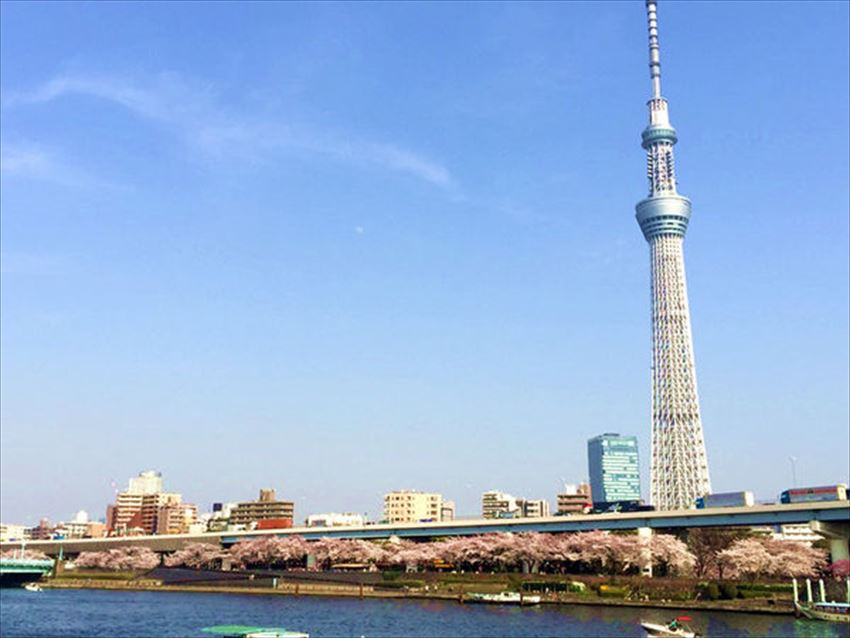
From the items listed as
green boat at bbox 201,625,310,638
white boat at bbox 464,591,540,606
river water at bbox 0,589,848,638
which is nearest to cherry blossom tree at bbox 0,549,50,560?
river water at bbox 0,589,848,638

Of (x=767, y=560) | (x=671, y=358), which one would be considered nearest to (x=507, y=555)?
(x=767, y=560)

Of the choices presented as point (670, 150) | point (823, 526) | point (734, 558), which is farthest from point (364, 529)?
point (670, 150)

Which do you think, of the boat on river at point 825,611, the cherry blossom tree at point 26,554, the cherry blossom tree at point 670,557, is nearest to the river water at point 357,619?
the boat on river at point 825,611

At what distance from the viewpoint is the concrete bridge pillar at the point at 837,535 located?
304ft

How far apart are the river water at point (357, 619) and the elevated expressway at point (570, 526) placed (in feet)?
Result: 80.1

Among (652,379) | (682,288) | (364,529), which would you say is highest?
(682,288)

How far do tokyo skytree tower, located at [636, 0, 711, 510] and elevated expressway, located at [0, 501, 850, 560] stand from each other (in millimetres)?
59916

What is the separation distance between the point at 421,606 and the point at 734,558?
3681cm

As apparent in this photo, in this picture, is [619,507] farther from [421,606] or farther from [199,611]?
[199,611]

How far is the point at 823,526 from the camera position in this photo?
3647 inches

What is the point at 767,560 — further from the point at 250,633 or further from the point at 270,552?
the point at 270,552

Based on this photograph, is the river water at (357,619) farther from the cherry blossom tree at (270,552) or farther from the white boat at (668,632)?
the cherry blossom tree at (270,552)

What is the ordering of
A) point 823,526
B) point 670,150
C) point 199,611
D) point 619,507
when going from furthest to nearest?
1. point 670,150
2. point 619,507
3. point 823,526
4. point 199,611

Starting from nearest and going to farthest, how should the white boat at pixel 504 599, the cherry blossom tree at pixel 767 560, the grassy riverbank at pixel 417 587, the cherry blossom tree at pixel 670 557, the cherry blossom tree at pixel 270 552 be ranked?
the grassy riverbank at pixel 417 587
the white boat at pixel 504 599
the cherry blossom tree at pixel 767 560
the cherry blossom tree at pixel 670 557
the cherry blossom tree at pixel 270 552
